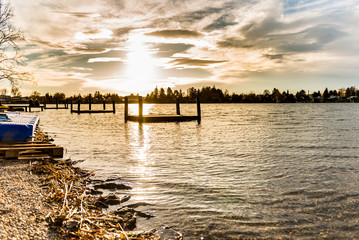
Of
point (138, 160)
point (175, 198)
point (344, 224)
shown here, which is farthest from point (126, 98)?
point (344, 224)

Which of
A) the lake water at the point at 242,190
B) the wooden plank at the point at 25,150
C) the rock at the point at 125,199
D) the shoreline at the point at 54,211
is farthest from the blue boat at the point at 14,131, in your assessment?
the rock at the point at 125,199

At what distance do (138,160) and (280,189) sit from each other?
673cm

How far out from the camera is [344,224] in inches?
217

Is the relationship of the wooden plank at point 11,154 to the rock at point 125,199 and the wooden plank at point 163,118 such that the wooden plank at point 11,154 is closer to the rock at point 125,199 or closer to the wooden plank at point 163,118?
the rock at point 125,199

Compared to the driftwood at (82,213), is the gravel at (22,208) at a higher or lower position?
higher

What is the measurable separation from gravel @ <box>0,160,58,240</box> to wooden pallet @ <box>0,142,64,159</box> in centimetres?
184

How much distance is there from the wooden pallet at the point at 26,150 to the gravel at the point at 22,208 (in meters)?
1.84

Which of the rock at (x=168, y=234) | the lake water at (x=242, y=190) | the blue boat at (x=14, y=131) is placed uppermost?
the blue boat at (x=14, y=131)

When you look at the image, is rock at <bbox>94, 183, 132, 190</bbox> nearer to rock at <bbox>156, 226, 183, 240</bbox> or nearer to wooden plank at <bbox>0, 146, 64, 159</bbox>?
rock at <bbox>156, 226, 183, 240</bbox>

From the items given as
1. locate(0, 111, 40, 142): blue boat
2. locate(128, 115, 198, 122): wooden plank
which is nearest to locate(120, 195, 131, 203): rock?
locate(0, 111, 40, 142): blue boat

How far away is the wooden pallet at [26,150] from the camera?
31.2 feet

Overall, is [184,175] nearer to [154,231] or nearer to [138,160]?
[138,160]

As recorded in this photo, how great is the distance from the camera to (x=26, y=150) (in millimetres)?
10352

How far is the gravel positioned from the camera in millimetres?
4055
